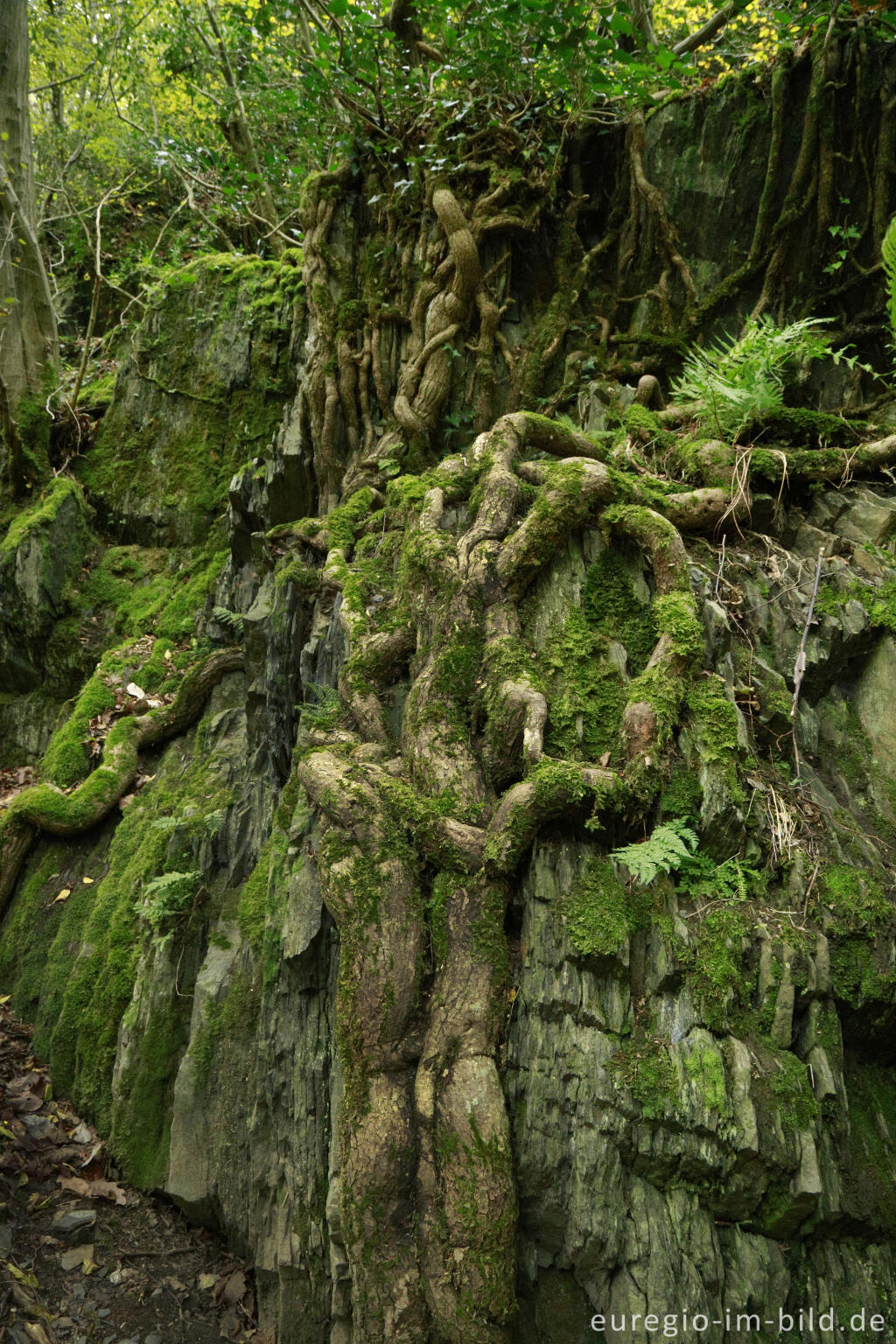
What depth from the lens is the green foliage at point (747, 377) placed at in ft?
16.9

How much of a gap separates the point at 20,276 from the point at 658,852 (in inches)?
421

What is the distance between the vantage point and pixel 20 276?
9594 millimetres

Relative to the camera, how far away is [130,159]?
12664 mm

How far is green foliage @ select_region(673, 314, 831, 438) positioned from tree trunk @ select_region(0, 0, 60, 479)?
7.81 m

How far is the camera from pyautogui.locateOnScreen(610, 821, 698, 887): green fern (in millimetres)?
3336

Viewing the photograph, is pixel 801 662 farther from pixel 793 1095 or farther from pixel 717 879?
pixel 793 1095

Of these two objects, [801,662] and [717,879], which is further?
[801,662]

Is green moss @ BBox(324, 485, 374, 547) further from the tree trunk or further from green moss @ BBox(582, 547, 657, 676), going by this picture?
the tree trunk

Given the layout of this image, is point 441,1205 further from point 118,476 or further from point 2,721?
point 118,476

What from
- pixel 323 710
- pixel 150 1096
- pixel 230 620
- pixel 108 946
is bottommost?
pixel 150 1096

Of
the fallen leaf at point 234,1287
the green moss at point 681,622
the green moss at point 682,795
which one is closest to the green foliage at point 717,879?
the green moss at point 682,795

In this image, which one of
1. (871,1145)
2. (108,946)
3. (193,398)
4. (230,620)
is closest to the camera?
(871,1145)

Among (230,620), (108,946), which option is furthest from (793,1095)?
(230,620)

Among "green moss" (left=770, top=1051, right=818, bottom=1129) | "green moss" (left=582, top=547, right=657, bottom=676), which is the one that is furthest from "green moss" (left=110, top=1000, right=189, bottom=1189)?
"green moss" (left=582, top=547, right=657, bottom=676)
